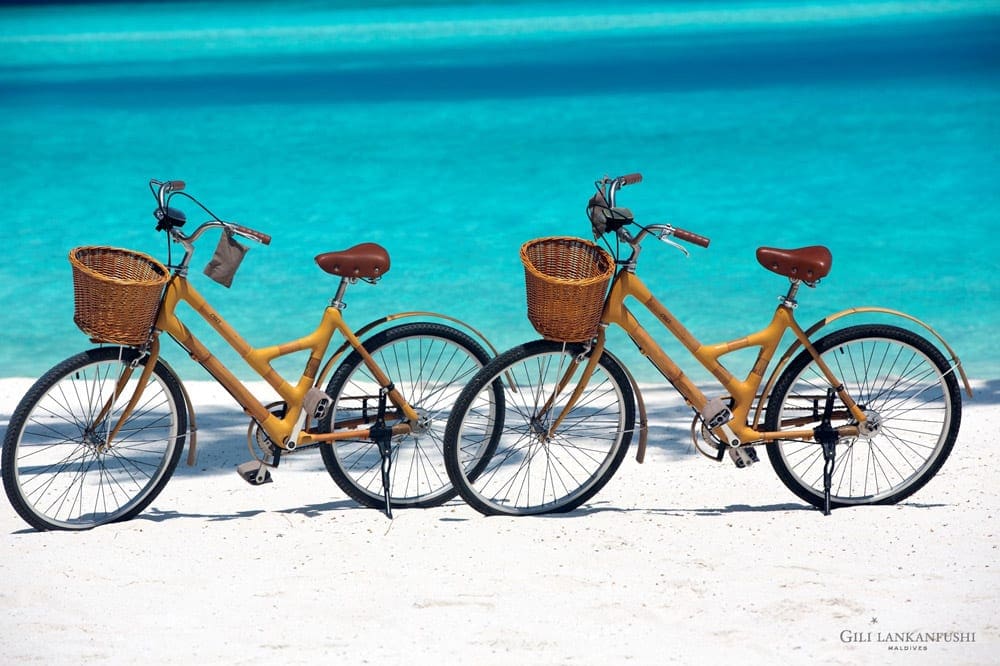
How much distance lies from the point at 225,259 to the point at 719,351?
172cm

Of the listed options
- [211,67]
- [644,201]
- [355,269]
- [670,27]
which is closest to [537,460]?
[355,269]

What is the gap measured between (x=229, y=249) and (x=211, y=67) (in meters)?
23.6

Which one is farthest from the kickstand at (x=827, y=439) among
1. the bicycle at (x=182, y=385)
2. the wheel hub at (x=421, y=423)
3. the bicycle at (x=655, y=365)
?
the wheel hub at (x=421, y=423)

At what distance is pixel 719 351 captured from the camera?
4.91 metres

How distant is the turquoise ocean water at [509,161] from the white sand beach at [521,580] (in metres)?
4.01

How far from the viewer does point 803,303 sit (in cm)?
1144

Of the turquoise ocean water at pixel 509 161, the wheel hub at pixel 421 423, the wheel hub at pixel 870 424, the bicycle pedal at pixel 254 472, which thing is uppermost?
the turquoise ocean water at pixel 509 161

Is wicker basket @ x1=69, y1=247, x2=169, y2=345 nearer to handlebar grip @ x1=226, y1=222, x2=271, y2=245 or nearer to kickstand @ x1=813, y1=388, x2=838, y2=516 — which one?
handlebar grip @ x1=226, y1=222, x2=271, y2=245

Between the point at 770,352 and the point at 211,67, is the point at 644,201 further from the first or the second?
the point at 211,67

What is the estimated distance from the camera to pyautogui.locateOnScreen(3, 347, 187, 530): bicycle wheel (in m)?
4.62

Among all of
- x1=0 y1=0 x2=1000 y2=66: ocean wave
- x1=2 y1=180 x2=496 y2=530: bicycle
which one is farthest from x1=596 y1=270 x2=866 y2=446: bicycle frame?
x1=0 y1=0 x2=1000 y2=66: ocean wave

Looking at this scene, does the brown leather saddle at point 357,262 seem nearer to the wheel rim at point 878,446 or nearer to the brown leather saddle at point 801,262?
the brown leather saddle at point 801,262

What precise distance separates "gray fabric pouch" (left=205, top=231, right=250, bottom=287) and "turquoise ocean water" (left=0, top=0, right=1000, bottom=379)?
448 centimetres

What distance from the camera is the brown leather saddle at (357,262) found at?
4.83 metres
